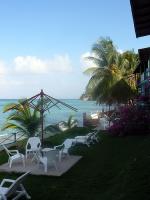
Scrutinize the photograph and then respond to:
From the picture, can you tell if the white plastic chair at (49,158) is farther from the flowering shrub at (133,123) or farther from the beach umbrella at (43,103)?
the flowering shrub at (133,123)

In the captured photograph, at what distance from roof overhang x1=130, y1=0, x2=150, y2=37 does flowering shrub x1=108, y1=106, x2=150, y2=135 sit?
11561 mm

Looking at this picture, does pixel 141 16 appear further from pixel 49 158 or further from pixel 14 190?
pixel 49 158

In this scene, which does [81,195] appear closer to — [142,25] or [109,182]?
[109,182]

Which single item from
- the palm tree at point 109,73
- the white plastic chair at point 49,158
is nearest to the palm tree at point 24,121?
the white plastic chair at point 49,158

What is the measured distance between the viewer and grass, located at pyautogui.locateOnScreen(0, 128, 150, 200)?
7.09m

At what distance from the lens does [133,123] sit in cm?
1877

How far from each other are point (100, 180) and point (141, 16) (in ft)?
16.5

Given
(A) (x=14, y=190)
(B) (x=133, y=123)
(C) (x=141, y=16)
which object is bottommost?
(A) (x=14, y=190)

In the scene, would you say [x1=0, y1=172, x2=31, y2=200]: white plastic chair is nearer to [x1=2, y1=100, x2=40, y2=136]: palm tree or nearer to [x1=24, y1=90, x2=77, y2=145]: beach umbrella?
[x1=24, y1=90, x2=77, y2=145]: beach umbrella

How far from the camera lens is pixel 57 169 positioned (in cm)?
1112

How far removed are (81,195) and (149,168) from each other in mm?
1802

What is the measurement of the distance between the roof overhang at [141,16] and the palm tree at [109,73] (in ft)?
55.3

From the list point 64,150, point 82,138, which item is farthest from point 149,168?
point 82,138

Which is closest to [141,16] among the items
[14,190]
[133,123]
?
[14,190]
